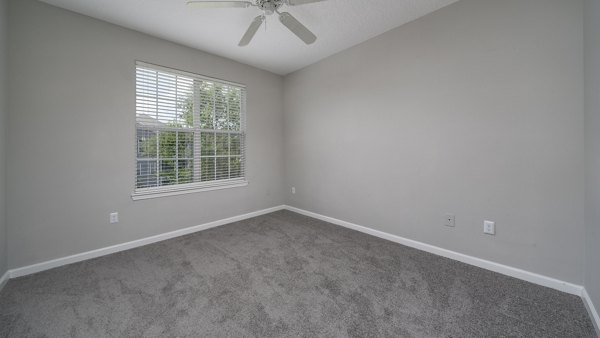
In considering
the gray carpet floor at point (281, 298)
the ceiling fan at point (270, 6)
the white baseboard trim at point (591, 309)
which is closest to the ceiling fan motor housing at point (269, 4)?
the ceiling fan at point (270, 6)

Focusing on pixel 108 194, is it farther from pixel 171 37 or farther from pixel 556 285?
pixel 556 285

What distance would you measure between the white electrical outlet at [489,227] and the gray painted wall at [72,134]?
3.52 meters

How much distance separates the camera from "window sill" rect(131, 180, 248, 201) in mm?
2729

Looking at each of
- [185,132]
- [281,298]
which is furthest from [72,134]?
[281,298]

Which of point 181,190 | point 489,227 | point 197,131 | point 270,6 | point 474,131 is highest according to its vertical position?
point 270,6

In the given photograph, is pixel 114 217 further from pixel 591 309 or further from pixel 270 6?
pixel 591 309

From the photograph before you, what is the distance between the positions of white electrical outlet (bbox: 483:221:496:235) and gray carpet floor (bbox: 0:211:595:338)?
369 mm

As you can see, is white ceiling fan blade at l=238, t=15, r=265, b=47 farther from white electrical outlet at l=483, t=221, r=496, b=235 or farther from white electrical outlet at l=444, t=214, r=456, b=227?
white electrical outlet at l=483, t=221, r=496, b=235

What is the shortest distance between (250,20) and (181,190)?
7.52ft

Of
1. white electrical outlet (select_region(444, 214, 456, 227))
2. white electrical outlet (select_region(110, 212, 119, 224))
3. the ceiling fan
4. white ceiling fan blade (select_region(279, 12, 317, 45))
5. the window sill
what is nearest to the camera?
the ceiling fan

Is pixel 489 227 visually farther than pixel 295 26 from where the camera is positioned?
Yes

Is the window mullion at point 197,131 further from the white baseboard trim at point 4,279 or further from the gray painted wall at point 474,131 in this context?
the gray painted wall at point 474,131

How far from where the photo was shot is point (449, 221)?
7.73 feet

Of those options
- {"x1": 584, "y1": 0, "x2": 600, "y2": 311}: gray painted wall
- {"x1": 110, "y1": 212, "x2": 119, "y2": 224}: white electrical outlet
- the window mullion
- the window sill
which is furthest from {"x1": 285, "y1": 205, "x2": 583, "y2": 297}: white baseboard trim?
{"x1": 110, "y1": 212, "x2": 119, "y2": 224}: white electrical outlet
